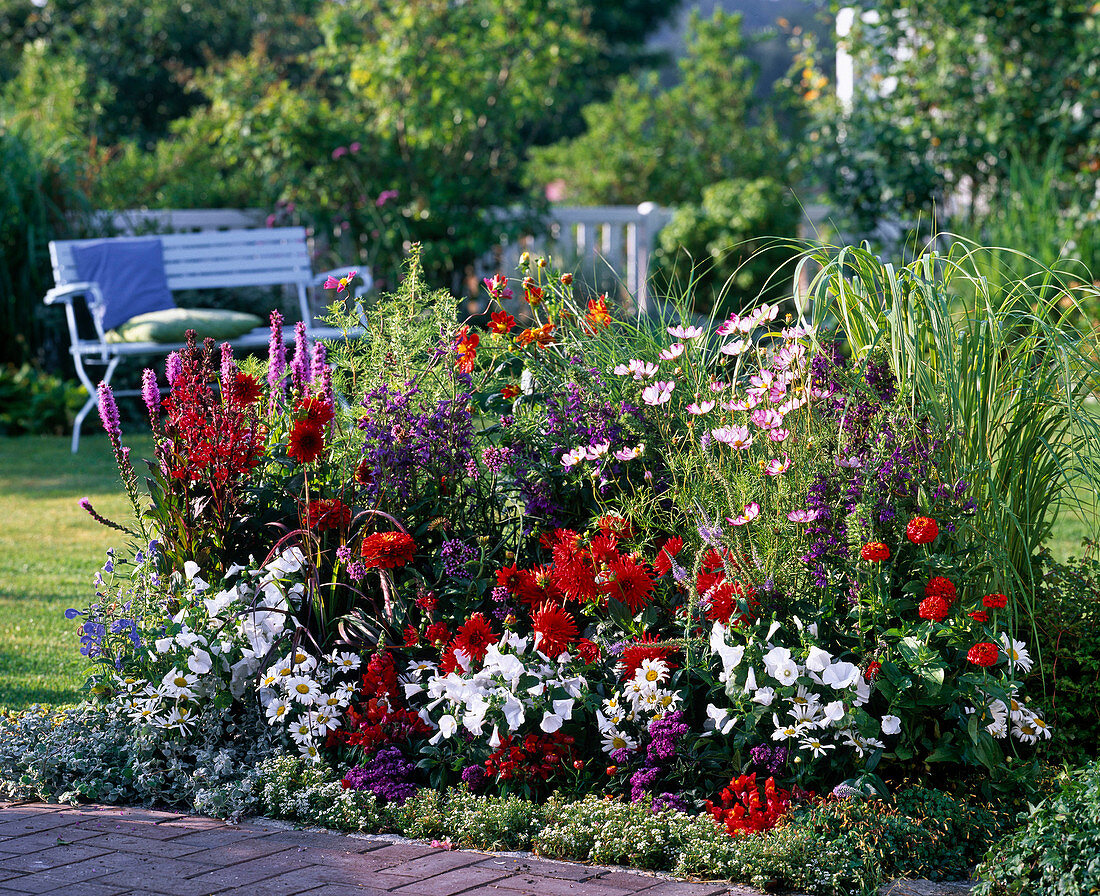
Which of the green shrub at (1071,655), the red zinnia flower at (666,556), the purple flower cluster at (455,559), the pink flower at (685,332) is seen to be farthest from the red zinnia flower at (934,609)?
the purple flower cluster at (455,559)

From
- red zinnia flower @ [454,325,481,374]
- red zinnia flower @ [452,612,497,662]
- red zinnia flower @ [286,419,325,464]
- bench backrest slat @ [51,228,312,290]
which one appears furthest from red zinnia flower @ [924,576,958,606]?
bench backrest slat @ [51,228,312,290]

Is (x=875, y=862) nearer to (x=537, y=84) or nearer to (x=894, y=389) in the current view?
(x=894, y=389)

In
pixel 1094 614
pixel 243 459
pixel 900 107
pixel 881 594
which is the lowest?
pixel 1094 614

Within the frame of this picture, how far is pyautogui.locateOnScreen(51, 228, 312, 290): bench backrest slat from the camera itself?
26.2 ft

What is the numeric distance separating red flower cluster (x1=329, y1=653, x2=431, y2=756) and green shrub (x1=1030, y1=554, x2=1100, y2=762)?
1.45 m

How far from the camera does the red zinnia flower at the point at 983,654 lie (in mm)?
2416

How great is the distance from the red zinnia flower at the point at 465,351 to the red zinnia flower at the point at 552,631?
31.4 inches

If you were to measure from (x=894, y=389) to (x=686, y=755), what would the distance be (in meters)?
0.99

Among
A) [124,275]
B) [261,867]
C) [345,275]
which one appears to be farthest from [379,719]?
[124,275]

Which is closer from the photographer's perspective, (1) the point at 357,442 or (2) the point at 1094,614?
(2) the point at 1094,614

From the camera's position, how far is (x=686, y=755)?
2561mm

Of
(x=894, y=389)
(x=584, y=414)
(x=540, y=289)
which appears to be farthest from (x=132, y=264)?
(x=894, y=389)

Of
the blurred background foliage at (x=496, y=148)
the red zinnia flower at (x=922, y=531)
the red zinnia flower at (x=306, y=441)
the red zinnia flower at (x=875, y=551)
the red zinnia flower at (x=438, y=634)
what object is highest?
the blurred background foliage at (x=496, y=148)

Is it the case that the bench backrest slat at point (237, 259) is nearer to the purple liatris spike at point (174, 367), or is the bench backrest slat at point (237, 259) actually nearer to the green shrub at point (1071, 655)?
the purple liatris spike at point (174, 367)
